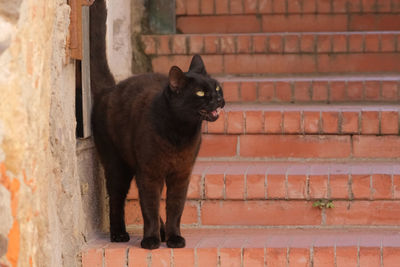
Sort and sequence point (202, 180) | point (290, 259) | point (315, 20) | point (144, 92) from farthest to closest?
1. point (315, 20)
2. point (202, 180)
3. point (144, 92)
4. point (290, 259)

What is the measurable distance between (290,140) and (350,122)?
0.38m

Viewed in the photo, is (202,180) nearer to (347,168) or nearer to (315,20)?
(347,168)

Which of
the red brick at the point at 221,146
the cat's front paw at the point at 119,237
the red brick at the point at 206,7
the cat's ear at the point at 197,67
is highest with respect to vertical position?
the red brick at the point at 206,7

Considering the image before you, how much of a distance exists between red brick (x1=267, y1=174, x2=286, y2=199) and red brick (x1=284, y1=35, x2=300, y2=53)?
6.27 ft

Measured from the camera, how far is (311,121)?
4598mm

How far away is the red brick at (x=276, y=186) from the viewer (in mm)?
4121

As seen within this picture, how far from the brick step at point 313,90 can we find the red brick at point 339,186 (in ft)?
4.21

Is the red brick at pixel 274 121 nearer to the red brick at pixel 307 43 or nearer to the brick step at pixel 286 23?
the red brick at pixel 307 43

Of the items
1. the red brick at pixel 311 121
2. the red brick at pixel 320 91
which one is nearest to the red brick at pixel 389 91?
the red brick at pixel 320 91

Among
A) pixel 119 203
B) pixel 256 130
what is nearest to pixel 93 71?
pixel 119 203

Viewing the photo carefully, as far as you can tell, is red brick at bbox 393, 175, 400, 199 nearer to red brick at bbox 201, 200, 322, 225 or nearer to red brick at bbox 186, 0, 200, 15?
red brick at bbox 201, 200, 322, 225

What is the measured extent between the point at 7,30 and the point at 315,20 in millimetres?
4250

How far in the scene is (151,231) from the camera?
363 centimetres

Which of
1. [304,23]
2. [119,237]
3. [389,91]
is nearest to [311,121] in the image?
[389,91]
